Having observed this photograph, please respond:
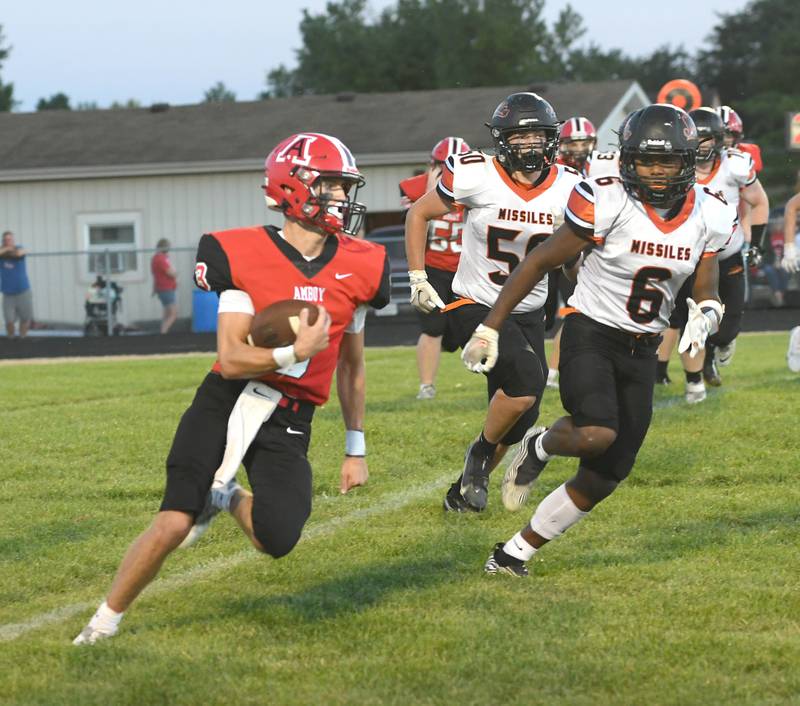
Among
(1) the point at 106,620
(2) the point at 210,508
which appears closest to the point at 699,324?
(2) the point at 210,508

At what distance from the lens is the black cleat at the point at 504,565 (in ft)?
18.2

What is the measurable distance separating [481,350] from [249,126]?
→ 26102 mm

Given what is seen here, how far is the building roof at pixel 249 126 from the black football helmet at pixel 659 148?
22.4 m

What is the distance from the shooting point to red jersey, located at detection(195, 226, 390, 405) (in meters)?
4.82

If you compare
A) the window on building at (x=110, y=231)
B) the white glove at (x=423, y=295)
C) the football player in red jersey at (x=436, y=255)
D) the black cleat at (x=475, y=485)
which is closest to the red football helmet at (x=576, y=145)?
the football player in red jersey at (x=436, y=255)

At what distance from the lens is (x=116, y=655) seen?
14.8 ft

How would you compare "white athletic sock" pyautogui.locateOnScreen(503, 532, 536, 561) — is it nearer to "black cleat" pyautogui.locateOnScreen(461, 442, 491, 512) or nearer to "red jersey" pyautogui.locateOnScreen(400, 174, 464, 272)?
"black cleat" pyautogui.locateOnScreen(461, 442, 491, 512)

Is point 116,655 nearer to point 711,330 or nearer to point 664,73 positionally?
point 711,330

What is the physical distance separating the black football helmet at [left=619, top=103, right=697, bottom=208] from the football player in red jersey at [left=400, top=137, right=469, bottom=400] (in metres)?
4.15

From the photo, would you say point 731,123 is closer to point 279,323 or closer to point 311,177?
point 311,177

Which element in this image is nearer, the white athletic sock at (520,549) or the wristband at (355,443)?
the wristband at (355,443)

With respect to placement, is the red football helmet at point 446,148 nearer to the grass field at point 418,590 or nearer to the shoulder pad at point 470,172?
the grass field at point 418,590

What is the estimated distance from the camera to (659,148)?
533 cm

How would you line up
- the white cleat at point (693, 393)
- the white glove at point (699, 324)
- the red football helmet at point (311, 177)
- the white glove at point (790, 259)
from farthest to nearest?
1. the white glove at point (790, 259)
2. the white cleat at point (693, 393)
3. the white glove at point (699, 324)
4. the red football helmet at point (311, 177)
